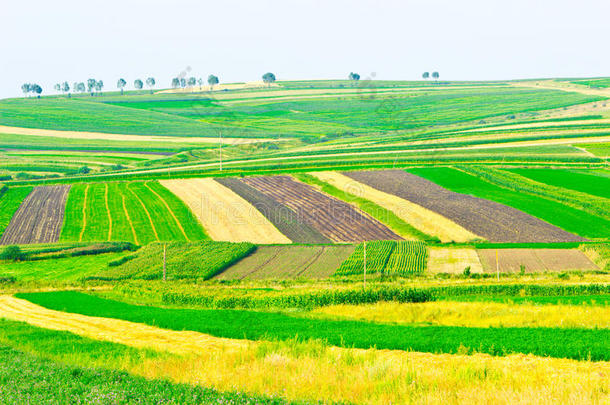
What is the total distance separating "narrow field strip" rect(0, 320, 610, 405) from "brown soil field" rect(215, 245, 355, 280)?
25.5 meters

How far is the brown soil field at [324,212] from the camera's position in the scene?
60594 mm

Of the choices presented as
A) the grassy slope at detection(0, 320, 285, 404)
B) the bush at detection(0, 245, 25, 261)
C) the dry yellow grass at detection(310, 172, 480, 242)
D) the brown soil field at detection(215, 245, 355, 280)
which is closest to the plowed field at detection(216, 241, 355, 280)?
the brown soil field at detection(215, 245, 355, 280)

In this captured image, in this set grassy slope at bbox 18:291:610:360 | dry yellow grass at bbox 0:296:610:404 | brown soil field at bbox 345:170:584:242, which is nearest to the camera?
dry yellow grass at bbox 0:296:610:404

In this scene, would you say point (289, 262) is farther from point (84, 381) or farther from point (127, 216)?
point (84, 381)

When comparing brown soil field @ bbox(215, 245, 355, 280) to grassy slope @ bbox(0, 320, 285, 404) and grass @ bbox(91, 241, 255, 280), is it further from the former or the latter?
grassy slope @ bbox(0, 320, 285, 404)

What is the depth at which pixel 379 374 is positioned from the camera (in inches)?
655

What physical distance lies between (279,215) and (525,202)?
28831 mm

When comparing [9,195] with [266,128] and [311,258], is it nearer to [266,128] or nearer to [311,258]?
[311,258]

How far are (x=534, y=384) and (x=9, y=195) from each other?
77.8 meters

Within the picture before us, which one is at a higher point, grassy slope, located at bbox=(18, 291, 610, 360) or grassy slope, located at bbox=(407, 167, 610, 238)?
grassy slope, located at bbox=(18, 291, 610, 360)

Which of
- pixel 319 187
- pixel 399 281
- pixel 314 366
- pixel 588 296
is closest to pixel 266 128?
Result: pixel 319 187

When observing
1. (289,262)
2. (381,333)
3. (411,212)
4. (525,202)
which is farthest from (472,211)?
(381,333)

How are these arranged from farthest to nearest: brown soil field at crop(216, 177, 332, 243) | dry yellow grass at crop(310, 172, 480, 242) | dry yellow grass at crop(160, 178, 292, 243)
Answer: dry yellow grass at crop(160, 178, 292, 243) → brown soil field at crop(216, 177, 332, 243) → dry yellow grass at crop(310, 172, 480, 242)

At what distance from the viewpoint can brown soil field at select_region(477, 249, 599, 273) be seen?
151 ft
